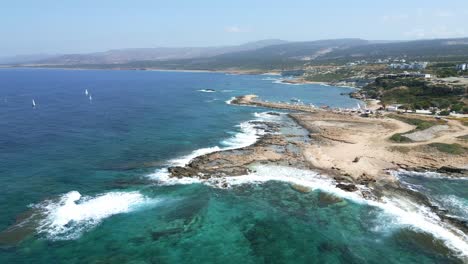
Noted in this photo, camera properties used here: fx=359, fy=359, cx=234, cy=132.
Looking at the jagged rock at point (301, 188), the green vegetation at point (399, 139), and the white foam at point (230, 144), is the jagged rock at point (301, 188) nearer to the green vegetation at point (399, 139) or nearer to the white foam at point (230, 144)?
the white foam at point (230, 144)

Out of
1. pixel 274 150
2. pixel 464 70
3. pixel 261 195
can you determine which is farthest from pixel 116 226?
pixel 464 70

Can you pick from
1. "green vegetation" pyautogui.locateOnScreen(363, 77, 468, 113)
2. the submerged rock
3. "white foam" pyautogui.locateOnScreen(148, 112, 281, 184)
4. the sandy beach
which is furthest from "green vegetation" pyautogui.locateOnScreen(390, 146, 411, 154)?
"green vegetation" pyautogui.locateOnScreen(363, 77, 468, 113)

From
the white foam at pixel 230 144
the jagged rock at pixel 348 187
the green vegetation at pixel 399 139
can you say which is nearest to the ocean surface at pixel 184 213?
the white foam at pixel 230 144

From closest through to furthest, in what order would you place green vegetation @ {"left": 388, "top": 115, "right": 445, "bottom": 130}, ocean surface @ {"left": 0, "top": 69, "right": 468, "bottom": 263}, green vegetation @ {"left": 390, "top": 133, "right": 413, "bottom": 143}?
ocean surface @ {"left": 0, "top": 69, "right": 468, "bottom": 263} < green vegetation @ {"left": 390, "top": 133, "right": 413, "bottom": 143} < green vegetation @ {"left": 388, "top": 115, "right": 445, "bottom": 130}

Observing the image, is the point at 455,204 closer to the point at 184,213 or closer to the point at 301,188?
the point at 301,188

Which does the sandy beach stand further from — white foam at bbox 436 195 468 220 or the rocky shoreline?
white foam at bbox 436 195 468 220

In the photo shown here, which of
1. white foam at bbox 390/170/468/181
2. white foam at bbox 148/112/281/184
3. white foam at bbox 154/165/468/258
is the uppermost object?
white foam at bbox 148/112/281/184
